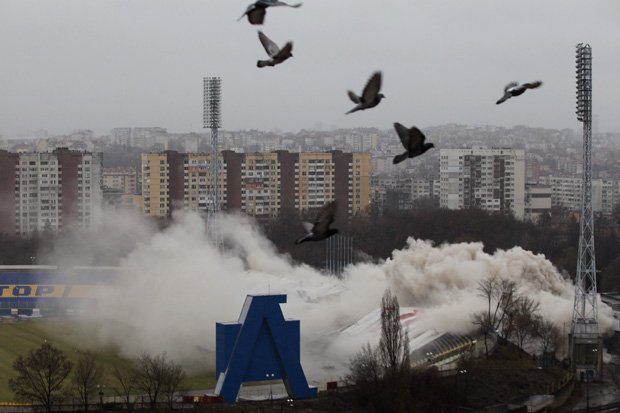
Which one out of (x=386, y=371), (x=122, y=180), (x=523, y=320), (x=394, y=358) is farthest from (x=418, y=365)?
(x=122, y=180)

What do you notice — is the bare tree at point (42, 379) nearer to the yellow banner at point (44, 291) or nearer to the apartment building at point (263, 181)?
the yellow banner at point (44, 291)

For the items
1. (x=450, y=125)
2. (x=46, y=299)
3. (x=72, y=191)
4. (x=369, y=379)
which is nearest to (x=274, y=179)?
(x=72, y=191)

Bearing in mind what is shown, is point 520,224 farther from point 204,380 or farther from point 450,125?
point 450,125

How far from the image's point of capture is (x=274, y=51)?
8.96m

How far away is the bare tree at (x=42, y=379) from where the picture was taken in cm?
2027

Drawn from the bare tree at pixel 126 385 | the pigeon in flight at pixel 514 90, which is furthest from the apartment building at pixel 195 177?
the pigeon in flight at pixel 514 90

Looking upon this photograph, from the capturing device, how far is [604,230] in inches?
1977

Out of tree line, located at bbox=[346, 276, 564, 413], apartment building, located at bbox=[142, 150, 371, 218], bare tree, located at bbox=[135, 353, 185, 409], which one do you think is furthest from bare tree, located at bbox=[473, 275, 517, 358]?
apartment building, located at bbox=[142, 150, 371, 218]

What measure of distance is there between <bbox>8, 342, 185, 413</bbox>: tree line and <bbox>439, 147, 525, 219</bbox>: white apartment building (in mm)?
38812

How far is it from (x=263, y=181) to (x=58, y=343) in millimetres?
26700

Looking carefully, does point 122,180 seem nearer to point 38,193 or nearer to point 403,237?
point 38,193

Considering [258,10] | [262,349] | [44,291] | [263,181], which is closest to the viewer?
[258,10]

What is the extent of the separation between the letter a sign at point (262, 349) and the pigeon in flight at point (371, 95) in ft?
41.8

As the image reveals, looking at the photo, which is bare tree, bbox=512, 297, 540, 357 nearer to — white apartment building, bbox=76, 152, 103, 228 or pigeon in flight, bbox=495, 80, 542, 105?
pigeon in flight, bbox=495, 80, 542, 105
